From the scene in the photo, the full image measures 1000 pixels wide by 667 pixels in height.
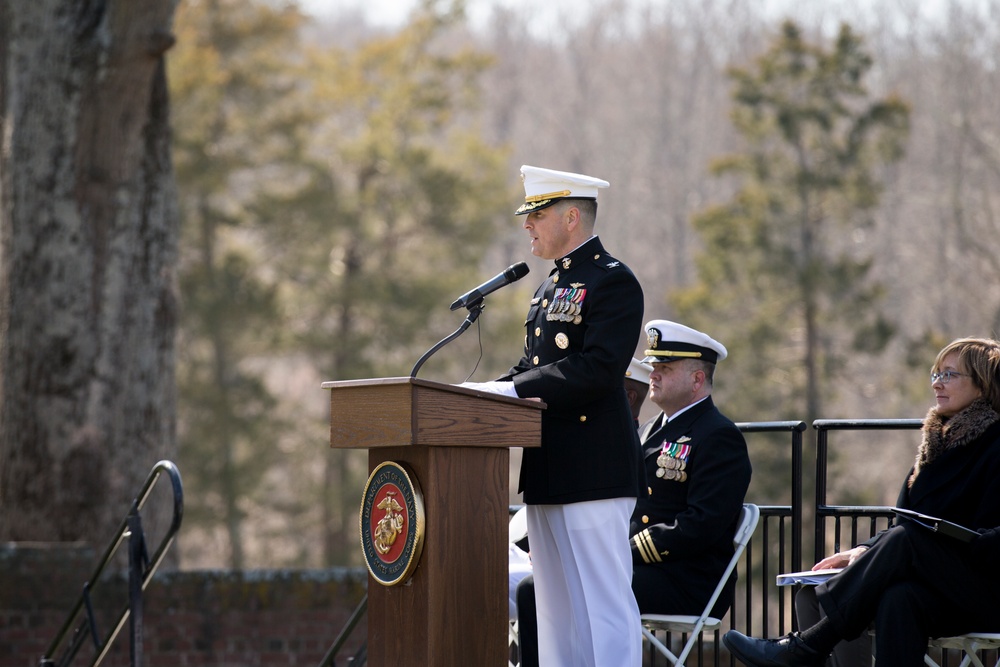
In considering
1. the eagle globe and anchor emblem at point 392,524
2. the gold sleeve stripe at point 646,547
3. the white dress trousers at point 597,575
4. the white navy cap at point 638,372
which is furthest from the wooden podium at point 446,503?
the white navy cap at point 638,372

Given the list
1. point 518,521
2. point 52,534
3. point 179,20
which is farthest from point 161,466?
point 179,20

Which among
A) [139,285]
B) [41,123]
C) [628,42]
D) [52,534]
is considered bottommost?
[52,534]

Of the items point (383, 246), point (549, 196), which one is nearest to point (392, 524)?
point (549, 196)

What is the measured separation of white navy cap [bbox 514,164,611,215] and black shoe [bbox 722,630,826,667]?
1636 mm

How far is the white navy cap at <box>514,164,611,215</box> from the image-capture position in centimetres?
462

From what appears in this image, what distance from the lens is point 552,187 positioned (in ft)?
15.3

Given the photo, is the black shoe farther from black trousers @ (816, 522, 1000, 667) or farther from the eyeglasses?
the eyeglasses

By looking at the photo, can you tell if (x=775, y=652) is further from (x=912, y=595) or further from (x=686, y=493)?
(x=686, y=493)

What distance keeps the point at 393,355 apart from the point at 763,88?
8339 millimetres

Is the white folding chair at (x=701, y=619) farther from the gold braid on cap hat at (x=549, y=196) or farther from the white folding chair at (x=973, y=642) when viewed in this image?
the gold braid on cap hat at (x=549, y=196)

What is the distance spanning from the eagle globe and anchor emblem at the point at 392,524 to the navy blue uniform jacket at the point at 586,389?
0.52 m

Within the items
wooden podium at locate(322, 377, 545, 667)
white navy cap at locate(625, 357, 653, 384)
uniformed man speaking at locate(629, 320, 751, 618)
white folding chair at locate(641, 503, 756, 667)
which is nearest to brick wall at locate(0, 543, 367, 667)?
white navy cap at locate(625, 357, 653, 384)

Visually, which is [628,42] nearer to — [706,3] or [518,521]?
[706,3]

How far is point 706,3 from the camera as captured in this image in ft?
131
